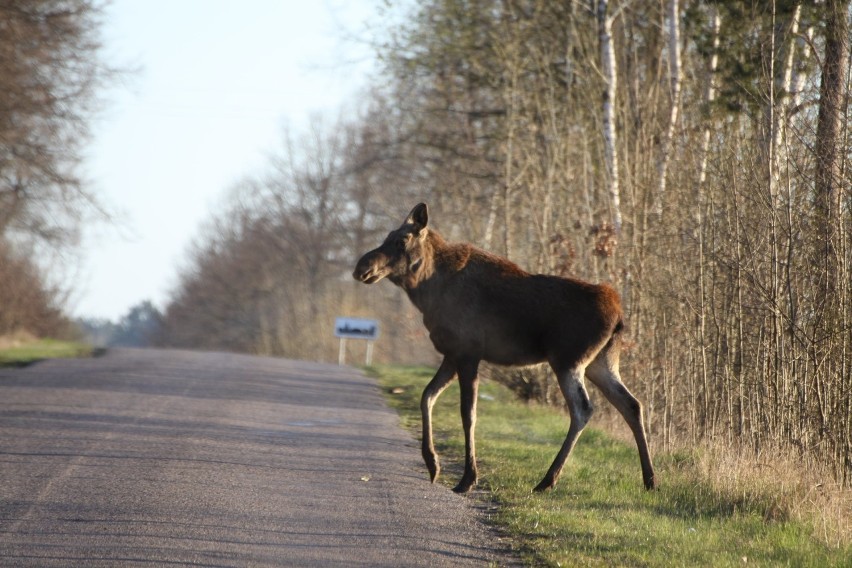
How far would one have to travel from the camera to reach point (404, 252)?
10102 mm

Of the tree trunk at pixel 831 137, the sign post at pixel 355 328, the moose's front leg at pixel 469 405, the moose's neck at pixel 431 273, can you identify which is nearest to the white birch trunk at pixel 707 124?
the tree trunk at pixel 831 137

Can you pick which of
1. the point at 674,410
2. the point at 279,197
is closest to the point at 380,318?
the point at 279,197

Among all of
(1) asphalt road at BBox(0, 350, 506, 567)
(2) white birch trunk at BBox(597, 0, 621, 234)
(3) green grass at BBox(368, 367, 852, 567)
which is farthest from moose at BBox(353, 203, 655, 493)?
(2) white birch trunk at BBox(597, 0, 621, 234)

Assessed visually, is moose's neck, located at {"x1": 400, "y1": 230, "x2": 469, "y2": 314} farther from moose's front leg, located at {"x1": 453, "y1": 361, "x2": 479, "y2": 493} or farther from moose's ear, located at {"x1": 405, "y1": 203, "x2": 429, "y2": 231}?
moose's front leg, located at {"x1": 453, "y1": 361, "x2": 479, "y2": 493}

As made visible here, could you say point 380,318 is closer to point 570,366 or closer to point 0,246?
point 0,246

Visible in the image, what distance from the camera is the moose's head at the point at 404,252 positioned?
32.8 ft

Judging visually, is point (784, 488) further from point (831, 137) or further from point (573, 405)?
point (831, 137)

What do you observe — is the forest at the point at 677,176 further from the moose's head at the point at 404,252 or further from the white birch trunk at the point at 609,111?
the moose's head at the point at 404,252

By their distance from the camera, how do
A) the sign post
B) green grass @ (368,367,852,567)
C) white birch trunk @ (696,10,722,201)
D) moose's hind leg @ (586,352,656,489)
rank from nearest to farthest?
green grass @ (368,367,852,567)
moose's hind leg @ (586,352,656,489)
white birch trunk @ (696,10,722,201)
the sign post

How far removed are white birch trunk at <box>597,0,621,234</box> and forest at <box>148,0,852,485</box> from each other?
0.05 m

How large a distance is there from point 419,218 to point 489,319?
1.02m

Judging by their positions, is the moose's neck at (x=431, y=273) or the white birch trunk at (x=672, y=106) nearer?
the moose's neck at (x=431, y=273)

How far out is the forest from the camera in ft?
36.2

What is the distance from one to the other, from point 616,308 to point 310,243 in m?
57.0
